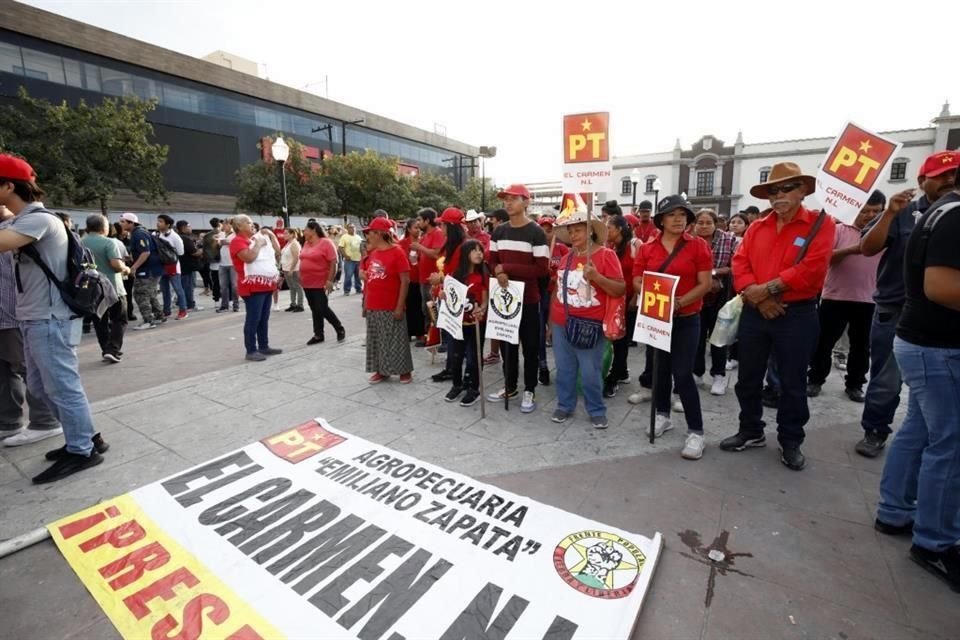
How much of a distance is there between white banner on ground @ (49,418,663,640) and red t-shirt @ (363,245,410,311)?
228 cm

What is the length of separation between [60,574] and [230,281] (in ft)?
30.4

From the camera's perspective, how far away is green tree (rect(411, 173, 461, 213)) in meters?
36.8

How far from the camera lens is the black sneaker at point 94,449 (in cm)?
351

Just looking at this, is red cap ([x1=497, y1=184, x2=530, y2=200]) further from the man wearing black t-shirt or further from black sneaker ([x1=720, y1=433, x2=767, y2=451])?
the man wearing black t-shirt

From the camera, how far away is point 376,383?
5449 millimetres

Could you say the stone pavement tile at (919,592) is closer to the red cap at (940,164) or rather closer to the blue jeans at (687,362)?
the blue jeans at (687,362)

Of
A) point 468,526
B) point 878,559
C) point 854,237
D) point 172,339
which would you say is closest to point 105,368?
point 172,339

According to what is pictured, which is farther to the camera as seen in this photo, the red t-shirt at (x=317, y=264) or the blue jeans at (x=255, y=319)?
the red t-shirt at (x=317, y=264)

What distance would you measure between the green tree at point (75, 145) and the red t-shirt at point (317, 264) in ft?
49.2

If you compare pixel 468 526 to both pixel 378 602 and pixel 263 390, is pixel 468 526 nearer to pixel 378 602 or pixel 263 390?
pixel 378 602

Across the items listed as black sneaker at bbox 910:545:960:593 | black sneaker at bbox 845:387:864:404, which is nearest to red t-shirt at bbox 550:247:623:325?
black sneaker at bbox 910:545:960:593

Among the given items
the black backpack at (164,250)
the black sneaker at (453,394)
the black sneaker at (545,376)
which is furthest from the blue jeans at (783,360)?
the black backpack at (164,250)

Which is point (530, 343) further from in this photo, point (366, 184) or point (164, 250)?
point (366, 184)

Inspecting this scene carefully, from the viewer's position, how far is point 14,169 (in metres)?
3.05
